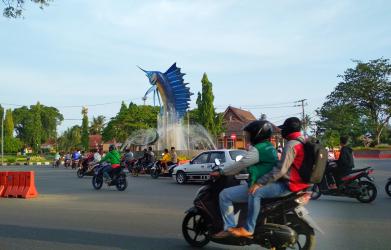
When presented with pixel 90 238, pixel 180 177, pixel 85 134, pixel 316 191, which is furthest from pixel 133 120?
pixel 90 238

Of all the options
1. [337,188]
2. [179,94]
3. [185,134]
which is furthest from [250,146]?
[185,134]

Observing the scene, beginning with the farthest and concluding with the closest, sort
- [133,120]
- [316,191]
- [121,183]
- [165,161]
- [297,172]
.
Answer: [133,120] < [165,161] < [121,183] < [316,191] < [297,172]

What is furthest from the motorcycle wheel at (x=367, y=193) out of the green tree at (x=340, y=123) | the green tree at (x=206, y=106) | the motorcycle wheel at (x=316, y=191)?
the green tree at (x=340, y=123)

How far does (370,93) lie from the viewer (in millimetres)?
62750

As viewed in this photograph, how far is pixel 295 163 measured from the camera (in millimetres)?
5613

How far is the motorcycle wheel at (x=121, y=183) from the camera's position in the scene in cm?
1634

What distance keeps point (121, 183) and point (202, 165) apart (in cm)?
345

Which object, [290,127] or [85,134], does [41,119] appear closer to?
[85,134]

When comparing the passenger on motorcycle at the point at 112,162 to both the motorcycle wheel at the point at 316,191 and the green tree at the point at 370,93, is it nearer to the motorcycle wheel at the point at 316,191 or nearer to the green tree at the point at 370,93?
the motorcycle wheel at the point at 316,191

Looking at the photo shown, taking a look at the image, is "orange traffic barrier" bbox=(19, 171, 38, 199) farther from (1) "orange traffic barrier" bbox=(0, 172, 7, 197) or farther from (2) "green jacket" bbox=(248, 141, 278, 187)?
(2) "green jacket" bbox=(248, 141, 278, 187)

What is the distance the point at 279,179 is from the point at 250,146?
57cm

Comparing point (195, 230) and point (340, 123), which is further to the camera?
point (340, 123)

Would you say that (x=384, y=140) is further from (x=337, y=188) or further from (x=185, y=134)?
(x=337, y=188)

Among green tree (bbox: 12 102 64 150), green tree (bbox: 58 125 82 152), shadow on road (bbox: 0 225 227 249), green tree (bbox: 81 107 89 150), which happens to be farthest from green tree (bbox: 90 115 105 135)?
shadow on road (bbox: 0 225 227 249)
